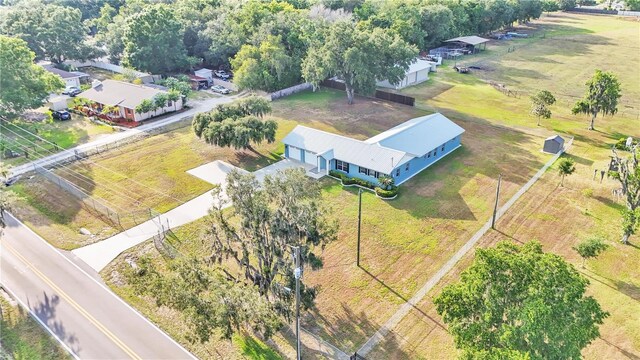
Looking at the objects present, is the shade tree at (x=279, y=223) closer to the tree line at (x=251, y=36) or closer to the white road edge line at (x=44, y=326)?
the white road edge line at (x=44, y=326)

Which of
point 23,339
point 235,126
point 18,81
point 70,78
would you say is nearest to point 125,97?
point 18,81

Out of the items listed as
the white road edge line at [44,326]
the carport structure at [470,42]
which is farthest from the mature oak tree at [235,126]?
the carport structure at [470,42]

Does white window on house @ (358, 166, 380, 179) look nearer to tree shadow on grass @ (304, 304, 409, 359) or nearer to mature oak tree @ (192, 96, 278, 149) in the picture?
mature oak tree @ (192, 96, 278, 149)

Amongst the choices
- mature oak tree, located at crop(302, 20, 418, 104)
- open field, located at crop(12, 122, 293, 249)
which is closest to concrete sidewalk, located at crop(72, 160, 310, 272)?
open field, located at crop(12, 122, 293, 249)

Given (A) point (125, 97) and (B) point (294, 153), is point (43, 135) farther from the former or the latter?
(B) point (294, 153)

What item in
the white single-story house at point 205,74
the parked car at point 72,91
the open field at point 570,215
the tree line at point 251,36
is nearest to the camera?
the open field at point 570,215

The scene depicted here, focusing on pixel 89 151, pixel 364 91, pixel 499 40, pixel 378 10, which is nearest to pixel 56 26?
pixel 89 151

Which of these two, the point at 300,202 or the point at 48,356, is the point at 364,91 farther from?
the point at 48,356
